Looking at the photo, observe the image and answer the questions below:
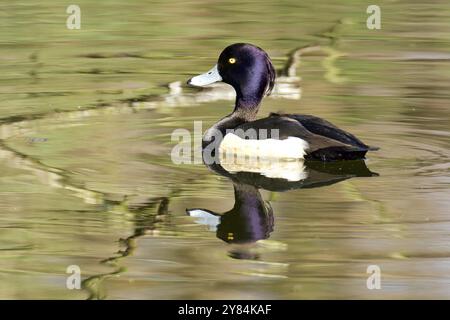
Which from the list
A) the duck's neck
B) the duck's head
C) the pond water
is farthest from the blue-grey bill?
the pond water

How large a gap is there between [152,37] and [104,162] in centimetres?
590

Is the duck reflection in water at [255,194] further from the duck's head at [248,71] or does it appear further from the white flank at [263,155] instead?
the duck's head at [248,71]

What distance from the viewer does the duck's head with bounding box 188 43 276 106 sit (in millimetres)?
11008

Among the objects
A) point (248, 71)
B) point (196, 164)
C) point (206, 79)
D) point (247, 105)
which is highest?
point (248, 71)

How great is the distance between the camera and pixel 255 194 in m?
9.31

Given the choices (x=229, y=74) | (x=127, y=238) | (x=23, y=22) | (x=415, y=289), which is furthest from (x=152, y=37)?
(x=415, y=289)

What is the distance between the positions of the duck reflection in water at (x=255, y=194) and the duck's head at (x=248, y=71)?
104 centimetres

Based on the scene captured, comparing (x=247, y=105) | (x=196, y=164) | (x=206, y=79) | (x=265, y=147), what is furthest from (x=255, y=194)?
(x=206, y=79)

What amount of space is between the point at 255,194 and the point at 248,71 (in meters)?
2.01

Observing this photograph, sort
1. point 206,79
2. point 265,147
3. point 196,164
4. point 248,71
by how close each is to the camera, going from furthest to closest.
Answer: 1. point 206,79
2. point 248,71
3. point 265,147
4. point 196,164

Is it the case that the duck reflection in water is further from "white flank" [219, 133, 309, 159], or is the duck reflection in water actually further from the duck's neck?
the duck's neck

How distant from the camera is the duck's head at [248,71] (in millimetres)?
11008

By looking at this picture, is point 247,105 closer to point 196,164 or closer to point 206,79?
point 206,79

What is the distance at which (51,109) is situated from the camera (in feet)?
39.6
